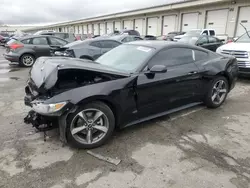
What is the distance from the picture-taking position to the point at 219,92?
4.71m

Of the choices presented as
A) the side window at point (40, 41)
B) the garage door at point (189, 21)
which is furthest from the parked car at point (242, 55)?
the garage door at point (189, 21)

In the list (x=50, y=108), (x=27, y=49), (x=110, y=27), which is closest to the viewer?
(x=50, y=108)

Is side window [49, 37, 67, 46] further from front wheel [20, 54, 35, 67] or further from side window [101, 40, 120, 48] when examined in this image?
side window [101, 40, 120, 48]

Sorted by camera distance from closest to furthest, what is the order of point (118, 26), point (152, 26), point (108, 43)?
point (108, 43) → point (152, 26) → point (118, 26)

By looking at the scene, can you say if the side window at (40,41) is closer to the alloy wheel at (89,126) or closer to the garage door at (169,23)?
the alloy wheel at (89,126)

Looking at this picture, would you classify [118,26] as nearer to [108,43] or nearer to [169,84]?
[108,43]

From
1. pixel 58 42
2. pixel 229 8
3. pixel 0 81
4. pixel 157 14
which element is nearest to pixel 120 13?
pixel 157 14

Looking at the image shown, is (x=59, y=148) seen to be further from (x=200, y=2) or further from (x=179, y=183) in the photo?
(x=200, y=2)

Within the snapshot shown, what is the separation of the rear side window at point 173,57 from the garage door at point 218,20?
18379mm

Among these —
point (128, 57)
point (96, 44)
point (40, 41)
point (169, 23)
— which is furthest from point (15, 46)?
point (169, 23)

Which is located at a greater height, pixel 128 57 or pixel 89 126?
pixel 128 57

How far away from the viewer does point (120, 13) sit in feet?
115

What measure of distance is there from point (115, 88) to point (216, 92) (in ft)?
8.76

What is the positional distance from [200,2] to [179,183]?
866 inches
